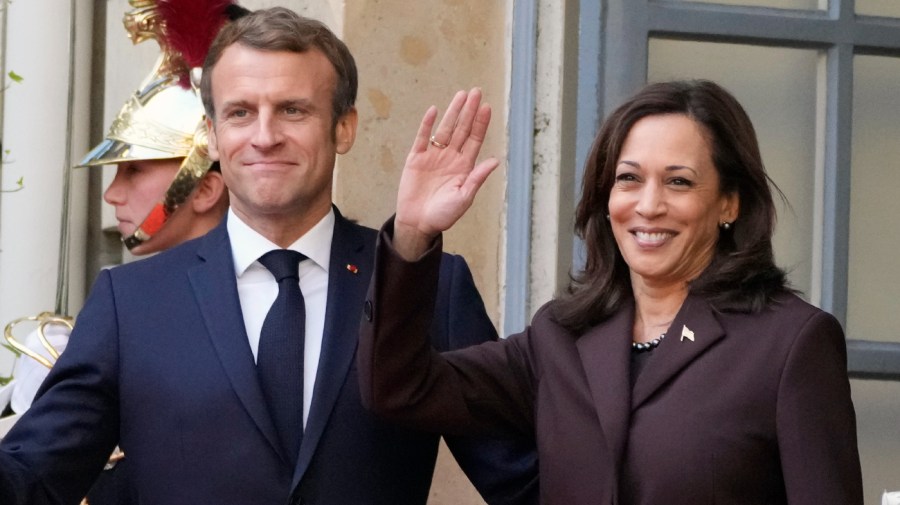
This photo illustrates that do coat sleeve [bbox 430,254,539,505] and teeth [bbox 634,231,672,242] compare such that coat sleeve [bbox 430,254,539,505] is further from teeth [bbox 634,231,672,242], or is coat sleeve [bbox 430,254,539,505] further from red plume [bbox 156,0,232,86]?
red plume [bbox 156,0,232,86]

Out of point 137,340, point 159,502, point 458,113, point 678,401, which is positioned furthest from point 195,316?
point 678,401

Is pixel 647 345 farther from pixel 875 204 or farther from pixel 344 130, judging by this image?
pixel 875 204

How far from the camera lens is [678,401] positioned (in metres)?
3.07

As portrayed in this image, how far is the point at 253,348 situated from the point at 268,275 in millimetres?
156

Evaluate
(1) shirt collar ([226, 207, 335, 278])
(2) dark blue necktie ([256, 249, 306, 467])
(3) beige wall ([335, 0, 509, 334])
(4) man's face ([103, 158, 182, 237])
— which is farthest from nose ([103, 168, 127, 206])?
(2) dark blue necktie ([256, 249, 306, 467])

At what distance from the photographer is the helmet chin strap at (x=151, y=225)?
415 cm

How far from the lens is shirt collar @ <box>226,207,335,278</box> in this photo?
11.4 ft

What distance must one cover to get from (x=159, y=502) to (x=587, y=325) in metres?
0.80

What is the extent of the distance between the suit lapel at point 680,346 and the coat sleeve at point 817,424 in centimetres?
15

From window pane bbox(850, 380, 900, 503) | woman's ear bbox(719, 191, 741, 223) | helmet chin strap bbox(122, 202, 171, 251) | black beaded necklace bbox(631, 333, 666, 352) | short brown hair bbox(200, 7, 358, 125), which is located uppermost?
short brown hair bbox(200, 7, 358, 125)

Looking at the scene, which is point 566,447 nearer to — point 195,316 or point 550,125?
point 195,316

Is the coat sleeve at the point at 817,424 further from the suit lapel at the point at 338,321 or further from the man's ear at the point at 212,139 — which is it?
the man's ear at the point at 212,139

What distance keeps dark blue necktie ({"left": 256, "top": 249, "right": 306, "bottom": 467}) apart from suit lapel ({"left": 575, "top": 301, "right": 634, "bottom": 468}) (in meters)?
0.49

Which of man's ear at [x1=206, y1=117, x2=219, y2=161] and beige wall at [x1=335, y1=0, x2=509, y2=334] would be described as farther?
beige wall at [x1=335, y1=0, x2=509, y2=334]
